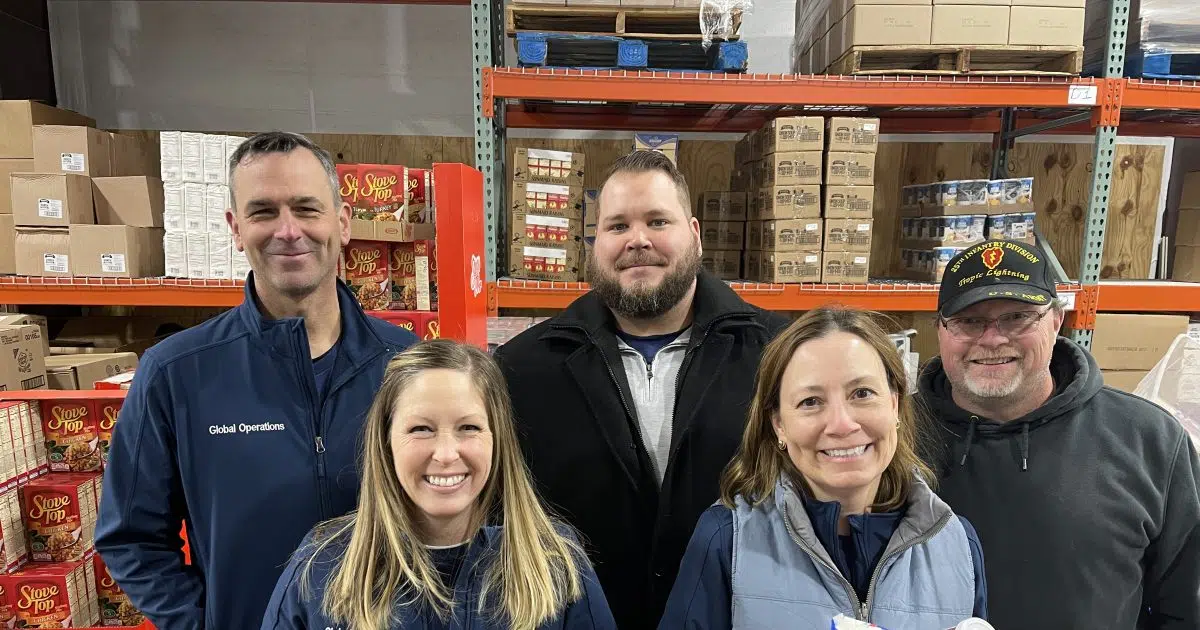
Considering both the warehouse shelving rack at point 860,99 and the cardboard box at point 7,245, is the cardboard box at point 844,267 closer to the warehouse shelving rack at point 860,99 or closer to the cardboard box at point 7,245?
the warehouse shelving rack at point 860,99

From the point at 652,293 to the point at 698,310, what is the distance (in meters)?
0.17

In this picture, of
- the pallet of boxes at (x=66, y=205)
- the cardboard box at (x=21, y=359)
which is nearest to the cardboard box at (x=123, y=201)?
the pallet of boxes at (x=66, y=205)

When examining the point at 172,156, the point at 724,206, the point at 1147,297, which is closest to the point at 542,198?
the point at 724,206

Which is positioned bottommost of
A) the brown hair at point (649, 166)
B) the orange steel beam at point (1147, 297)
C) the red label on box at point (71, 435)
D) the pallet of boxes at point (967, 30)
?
the red label on box at point (71, 435)

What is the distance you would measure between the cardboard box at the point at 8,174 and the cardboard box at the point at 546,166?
2.29 m

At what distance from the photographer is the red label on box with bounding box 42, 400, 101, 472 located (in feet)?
7.59

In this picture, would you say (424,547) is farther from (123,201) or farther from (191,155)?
(123,201)

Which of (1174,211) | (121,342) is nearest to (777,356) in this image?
(121,342)

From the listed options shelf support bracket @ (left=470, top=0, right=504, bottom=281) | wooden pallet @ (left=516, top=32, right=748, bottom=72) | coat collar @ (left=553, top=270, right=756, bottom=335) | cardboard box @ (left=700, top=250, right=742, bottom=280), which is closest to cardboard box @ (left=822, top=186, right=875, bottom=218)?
cardboard box @ (left=700, top=250, right=742, bottom=280)

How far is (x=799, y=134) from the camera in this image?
2.75 m

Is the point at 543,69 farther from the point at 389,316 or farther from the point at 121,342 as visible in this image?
the point at 121,342

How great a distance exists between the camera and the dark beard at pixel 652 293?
1681 millimetres

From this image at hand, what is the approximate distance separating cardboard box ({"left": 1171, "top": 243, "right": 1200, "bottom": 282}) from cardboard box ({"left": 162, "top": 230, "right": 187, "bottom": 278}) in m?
5.22

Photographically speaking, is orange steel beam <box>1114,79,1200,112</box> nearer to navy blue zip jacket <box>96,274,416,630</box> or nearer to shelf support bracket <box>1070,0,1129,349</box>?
shelf support bracket <box>1070,0,1129,349</box>
